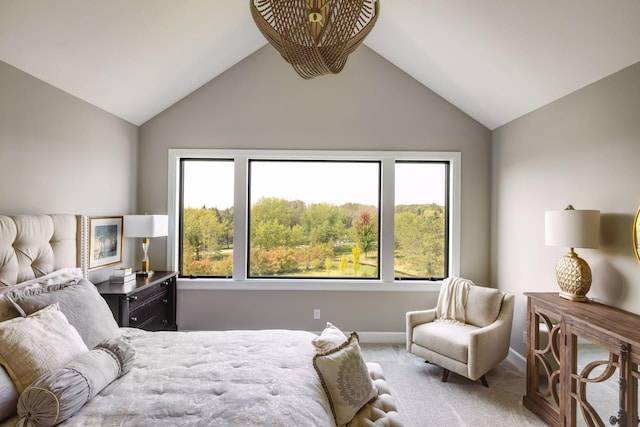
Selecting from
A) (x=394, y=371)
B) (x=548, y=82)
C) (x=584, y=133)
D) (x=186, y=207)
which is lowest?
(x=394, y=371)

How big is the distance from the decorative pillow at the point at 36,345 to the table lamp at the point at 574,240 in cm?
312

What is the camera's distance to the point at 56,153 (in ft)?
8.20

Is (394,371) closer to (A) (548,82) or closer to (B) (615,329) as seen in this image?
(B) (615,329)

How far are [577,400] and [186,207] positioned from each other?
399 centimetres

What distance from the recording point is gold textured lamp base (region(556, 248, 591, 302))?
2217 millimetres

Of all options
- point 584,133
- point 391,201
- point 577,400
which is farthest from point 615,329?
point 391,201

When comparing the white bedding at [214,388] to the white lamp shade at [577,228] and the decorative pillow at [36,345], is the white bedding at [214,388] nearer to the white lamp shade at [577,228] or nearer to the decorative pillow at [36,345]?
the decorative pillow at [36,345]

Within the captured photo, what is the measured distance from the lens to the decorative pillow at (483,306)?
9.65ft

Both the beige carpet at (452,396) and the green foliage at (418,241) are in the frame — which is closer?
the beige carpet at (452,396)

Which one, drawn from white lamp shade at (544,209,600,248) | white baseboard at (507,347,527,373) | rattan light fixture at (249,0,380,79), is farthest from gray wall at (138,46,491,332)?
rattan light fixture at (249,0,380,79)

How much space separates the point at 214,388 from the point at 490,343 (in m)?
2.38

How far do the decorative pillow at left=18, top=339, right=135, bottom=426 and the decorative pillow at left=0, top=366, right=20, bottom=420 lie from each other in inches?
3.0

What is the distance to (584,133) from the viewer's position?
2400 millimetres

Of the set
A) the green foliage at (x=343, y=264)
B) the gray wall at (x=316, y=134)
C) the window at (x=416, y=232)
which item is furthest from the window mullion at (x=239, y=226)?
the window at (x=416, y=232)
